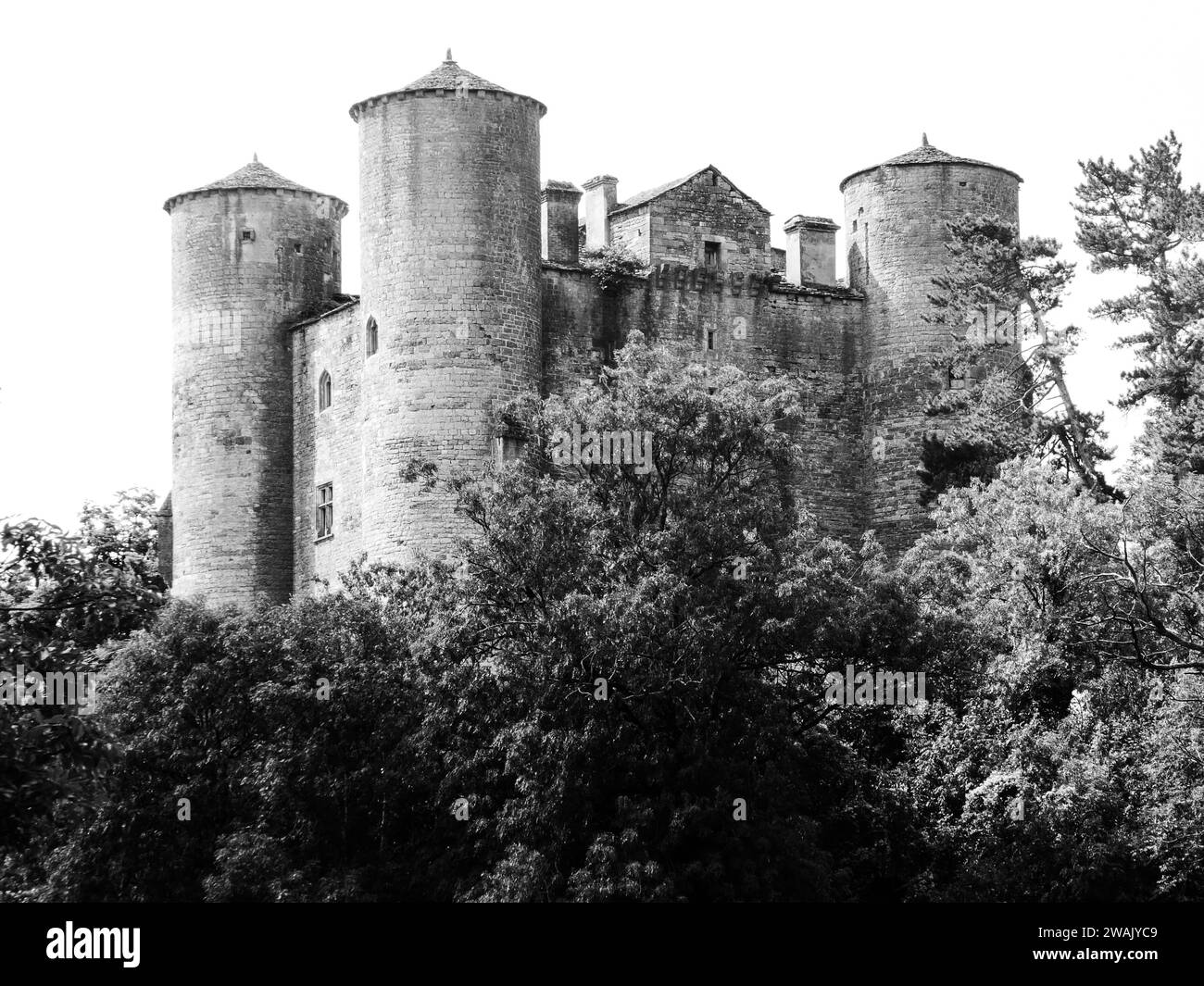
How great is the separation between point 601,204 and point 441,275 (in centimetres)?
707

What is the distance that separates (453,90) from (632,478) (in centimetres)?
1581

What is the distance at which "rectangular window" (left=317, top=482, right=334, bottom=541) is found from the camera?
64312 mm

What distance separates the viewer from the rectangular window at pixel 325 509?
64.3m

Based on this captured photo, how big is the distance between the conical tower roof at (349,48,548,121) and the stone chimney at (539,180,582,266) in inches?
153

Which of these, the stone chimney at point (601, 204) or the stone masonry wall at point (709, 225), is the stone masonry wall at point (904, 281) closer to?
the stone masonry wall at point (709, 225)

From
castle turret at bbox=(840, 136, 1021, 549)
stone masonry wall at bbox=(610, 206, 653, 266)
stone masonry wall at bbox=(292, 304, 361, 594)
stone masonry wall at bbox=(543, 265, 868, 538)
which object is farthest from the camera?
castle turret at bbox=(840, 136, 1021, 549)

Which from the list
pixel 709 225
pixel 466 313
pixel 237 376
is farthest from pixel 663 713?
pixel 237 376

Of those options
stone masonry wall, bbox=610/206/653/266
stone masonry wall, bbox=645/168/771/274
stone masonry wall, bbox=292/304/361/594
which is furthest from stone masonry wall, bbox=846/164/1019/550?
stone masonry wall, bbox=292/304/361/594

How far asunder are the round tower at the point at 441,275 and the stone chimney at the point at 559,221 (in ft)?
11.6

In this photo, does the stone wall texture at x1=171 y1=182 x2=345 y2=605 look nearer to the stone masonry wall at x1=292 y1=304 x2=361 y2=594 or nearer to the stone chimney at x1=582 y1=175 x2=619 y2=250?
the stone masonry wall at x1=292 y1=304 x2=361 y2=594

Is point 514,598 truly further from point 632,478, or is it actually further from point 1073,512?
point 1073,512

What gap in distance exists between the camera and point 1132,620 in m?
44.5
